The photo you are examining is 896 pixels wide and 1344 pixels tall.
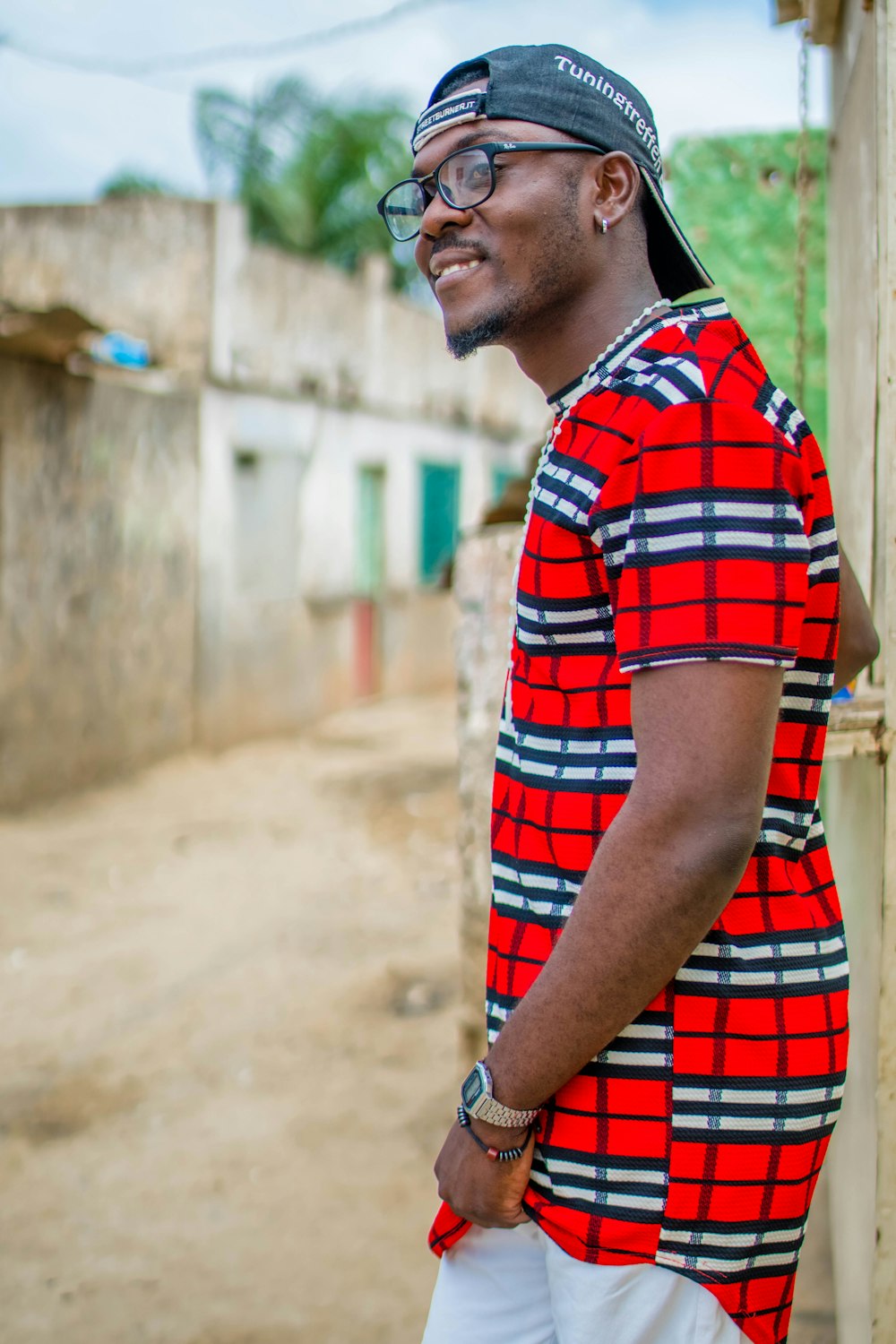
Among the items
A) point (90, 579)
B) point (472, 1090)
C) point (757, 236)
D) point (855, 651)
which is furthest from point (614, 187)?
point (90, 579)

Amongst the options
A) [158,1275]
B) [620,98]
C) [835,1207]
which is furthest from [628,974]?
[158,1275]

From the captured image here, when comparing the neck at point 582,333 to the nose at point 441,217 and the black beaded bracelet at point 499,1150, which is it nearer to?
the nose at point 441,217

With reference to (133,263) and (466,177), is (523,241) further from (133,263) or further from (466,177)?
(133,263)

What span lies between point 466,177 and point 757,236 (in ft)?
7.84

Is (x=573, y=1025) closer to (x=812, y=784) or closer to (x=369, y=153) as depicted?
(x=812, y=784)

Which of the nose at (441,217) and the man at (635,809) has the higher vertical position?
the nose at (441,217)

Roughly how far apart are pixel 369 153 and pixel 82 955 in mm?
11461

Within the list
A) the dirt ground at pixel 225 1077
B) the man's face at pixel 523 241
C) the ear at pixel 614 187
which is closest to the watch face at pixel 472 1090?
the man's face at pixel 523 241

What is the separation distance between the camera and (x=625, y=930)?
3.49ft

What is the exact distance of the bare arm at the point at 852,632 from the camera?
4.89 feet

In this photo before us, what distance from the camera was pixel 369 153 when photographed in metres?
14.2

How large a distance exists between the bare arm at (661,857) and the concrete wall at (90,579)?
678cm

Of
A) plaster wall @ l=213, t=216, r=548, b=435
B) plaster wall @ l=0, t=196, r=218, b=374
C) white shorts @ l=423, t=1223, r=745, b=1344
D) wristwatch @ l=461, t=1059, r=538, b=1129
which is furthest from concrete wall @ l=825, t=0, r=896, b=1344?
plaster wall @ l=213, t=216, r=548, b=435

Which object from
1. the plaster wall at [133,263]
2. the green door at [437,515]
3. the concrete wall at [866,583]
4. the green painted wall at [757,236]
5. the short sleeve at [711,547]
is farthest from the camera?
the green door at [437,515]
